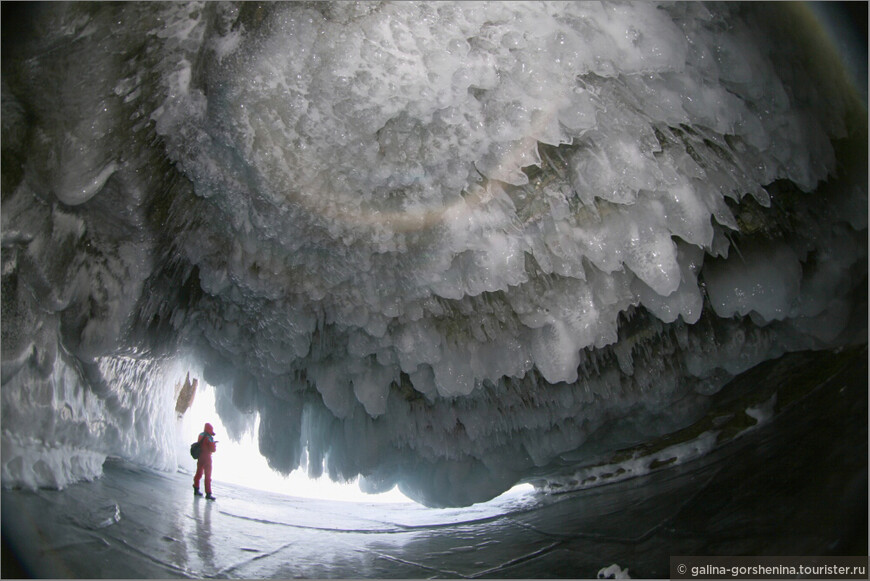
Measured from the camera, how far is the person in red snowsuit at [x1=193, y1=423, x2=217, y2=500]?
152 inches

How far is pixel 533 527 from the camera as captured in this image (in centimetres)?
322

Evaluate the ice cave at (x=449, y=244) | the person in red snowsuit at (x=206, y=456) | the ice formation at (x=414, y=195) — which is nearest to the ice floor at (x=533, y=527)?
the ice cave at (x=449, y=244)

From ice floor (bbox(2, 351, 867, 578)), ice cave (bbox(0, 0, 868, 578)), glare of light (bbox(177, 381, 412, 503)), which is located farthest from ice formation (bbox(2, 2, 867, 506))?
glare of light (bbox(177, 381, 412, 503))

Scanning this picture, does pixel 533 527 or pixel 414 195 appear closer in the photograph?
pixel 414 195

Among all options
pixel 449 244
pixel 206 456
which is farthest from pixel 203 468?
pixel 449 244

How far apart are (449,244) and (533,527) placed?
1.90 m

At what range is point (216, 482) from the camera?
13.4 feet

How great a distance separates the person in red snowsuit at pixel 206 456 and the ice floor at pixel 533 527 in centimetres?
18

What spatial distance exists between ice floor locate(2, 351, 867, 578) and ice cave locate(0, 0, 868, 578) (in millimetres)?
21

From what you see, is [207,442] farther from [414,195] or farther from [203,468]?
[414,195]

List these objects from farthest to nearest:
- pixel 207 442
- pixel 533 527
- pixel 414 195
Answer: pixel 207 442, pixel 533 527, pixel 414 195

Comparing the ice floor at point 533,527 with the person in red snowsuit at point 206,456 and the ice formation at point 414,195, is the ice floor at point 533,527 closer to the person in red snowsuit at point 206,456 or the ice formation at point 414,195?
the person in red snowsuit at point 206,456

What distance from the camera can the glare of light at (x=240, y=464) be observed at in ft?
12.4

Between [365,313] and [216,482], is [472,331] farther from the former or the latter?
[216,482]
